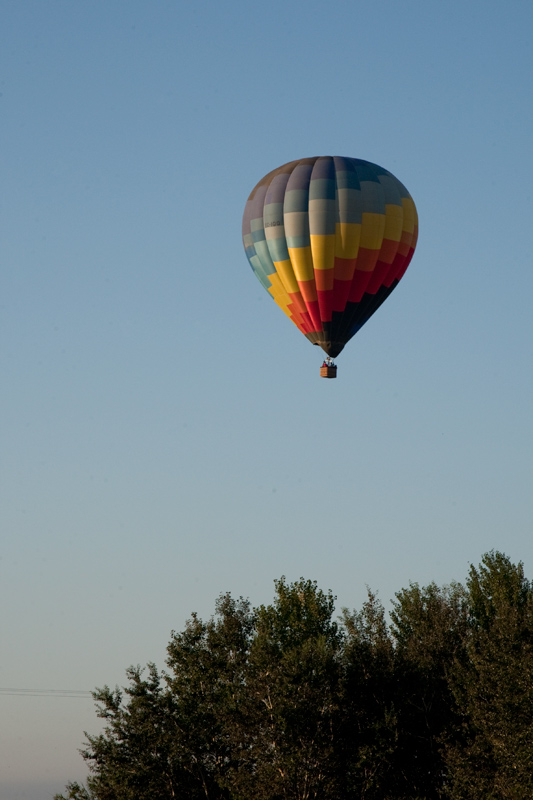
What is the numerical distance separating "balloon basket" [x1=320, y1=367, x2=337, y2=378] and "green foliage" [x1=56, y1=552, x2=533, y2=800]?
37.1 ft

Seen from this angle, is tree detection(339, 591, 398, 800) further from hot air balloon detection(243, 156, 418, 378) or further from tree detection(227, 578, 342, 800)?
hot air balloon detection(243, 156, 418, 378)

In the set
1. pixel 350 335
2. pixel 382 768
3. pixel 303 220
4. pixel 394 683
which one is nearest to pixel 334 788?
pixel 382 768

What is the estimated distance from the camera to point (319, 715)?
5272 centimetres

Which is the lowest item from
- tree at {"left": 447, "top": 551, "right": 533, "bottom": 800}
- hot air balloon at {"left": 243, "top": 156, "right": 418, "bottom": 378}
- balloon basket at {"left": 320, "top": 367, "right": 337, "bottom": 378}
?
tree at {"left": 447, "top": 551, "right": 533, "bottom": 800}

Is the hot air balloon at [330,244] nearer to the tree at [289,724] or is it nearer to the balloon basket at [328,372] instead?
the balloon basket at [328,372]

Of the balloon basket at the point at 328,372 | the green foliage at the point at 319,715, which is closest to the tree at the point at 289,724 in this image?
the green foliage at the point at 319,715

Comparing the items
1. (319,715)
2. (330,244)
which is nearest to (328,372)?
(330,244)

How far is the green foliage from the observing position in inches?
2041

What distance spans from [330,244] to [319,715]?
20137 mm

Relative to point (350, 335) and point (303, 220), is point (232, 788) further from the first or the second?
point (303, 220)

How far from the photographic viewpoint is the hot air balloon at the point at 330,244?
57.1m

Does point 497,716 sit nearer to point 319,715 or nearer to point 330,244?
point 319,715

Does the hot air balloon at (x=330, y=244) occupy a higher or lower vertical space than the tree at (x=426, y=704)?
higher

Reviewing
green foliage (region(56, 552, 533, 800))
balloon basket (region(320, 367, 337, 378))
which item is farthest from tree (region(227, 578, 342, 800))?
balloon basket (region(320, 367, 337, 378))
